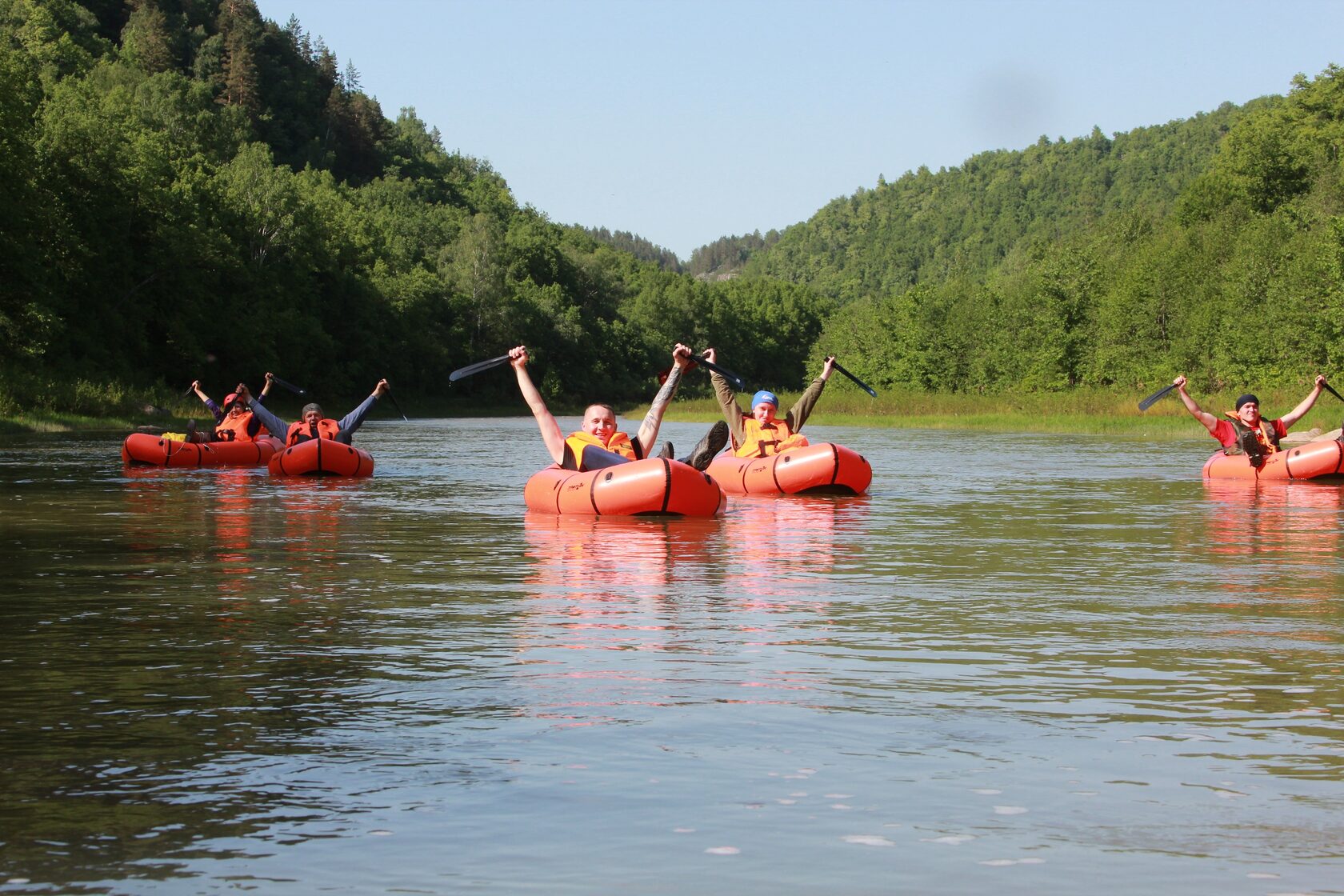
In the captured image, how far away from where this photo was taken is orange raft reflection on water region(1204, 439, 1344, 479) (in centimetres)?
1992

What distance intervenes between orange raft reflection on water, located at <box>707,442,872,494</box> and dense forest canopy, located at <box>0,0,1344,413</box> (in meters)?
24.1

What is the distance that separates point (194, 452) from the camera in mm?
23922

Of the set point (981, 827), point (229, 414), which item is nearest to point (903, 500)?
point (229, 414)

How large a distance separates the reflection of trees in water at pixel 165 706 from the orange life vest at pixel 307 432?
34.7 feet

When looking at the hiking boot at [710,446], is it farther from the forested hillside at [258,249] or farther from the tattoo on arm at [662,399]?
the forested hillside at [258,249]

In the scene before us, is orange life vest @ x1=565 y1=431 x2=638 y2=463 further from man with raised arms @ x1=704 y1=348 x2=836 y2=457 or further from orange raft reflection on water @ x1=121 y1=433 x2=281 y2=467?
orange raft reflection on water @ x1=121 y1=433 x2=281 y2=467

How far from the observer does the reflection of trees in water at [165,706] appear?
4.29 meters

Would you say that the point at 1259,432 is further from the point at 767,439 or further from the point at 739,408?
the point at 739,408

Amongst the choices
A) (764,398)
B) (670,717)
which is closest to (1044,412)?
(764,398)

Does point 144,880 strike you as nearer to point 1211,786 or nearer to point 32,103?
point 1211,786

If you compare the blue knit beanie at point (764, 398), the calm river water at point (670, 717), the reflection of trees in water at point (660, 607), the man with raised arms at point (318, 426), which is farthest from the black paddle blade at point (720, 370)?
the man with raised arms at point (318, 426)

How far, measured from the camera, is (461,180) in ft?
484

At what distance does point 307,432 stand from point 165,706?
16.7 meters

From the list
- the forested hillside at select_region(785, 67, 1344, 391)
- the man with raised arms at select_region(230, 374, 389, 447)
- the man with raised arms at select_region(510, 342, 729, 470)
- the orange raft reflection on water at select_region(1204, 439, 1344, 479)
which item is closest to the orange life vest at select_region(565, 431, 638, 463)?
the man with raised arms at select_region(510, 342, 729, 470)
